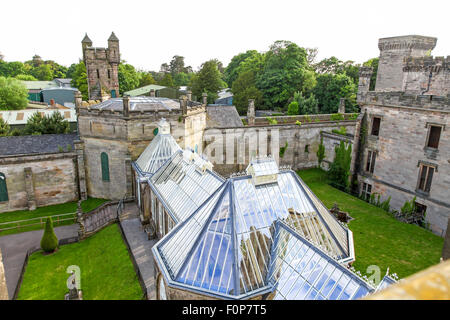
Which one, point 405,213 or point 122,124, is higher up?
point 122,124

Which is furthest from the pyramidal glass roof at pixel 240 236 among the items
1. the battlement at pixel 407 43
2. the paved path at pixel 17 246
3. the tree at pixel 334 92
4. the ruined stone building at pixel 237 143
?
the tree at pixel 334 92

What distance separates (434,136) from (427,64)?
12.0m

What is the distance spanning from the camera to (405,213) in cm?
2562

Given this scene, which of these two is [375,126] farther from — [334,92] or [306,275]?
[334,92]

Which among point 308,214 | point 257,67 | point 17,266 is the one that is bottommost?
point 17,266

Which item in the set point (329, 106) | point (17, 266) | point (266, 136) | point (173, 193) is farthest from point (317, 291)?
point (329, 106)

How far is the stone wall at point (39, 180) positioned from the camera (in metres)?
26.7

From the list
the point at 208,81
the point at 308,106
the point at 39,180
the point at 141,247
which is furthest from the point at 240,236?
the point at 208,81

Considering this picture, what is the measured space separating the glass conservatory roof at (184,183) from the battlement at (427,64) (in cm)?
2772

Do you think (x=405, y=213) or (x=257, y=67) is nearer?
(x=405, y=213)

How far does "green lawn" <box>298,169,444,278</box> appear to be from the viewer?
766 inches
